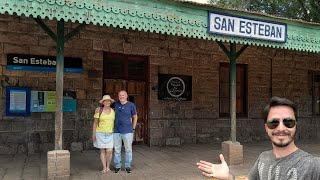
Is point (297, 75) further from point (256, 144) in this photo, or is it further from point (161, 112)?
point (161, 112)

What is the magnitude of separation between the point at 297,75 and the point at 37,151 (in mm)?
10085

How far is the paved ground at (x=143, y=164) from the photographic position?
22.3 ft

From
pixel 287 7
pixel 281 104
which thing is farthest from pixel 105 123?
pixel 287 7

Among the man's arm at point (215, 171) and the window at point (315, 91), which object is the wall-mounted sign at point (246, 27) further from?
the window at point (315, 91)

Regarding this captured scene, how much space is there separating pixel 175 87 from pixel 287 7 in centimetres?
963

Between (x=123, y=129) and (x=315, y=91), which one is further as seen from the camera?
(x=315, y=91)

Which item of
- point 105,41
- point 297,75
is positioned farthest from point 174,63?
point 297,75

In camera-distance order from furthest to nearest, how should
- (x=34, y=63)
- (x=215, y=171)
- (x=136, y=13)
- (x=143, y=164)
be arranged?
(x=34, y=63) < (x=143, y=164) < (x=136, y=13) < (x=215, y=171)

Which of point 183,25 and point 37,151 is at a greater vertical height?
point 183,25

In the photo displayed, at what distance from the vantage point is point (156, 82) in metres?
10.6

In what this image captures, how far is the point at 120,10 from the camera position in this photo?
633cm

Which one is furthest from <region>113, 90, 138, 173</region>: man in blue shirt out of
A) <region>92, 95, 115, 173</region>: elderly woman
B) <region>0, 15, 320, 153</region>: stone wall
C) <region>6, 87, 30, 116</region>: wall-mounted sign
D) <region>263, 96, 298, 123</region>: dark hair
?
<region>263, 96, 298, 123</region>: dark hair

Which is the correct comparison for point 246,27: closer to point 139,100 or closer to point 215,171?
point 139,100

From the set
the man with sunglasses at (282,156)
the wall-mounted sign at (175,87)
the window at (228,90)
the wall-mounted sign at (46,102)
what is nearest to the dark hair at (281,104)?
the man with sunglasses at (282,156)
